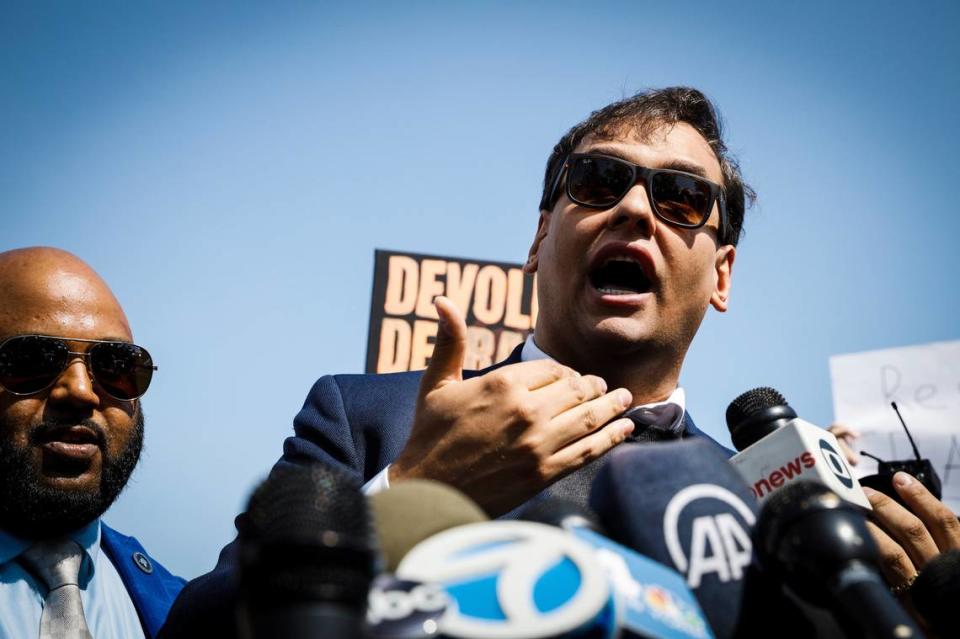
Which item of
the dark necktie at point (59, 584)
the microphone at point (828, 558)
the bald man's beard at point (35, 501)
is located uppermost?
the microphone at point (828, 558)

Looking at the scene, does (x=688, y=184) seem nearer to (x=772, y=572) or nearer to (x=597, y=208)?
(x=597, y=208)

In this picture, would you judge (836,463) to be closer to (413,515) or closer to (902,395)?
(413,515)

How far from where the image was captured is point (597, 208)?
297cm

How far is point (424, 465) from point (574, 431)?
1.20 ft

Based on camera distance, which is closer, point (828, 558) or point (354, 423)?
point (828, 558)

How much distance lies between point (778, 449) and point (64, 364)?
3.00 m

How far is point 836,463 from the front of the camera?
6.89ft

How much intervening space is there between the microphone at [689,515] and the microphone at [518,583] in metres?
0.32

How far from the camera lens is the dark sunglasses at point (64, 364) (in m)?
3.58

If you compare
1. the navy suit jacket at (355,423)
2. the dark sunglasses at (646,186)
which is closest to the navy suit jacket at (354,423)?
the navy suit jacket at (355,423)

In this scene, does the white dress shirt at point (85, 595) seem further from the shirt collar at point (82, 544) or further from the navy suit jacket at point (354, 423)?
the navy suit jacket at point (354, 423)

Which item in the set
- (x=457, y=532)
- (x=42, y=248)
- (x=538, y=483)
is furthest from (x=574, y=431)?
(x=42, y=248)

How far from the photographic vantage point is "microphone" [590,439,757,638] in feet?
3.92

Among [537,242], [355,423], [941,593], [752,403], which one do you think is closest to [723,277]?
[537,242]
